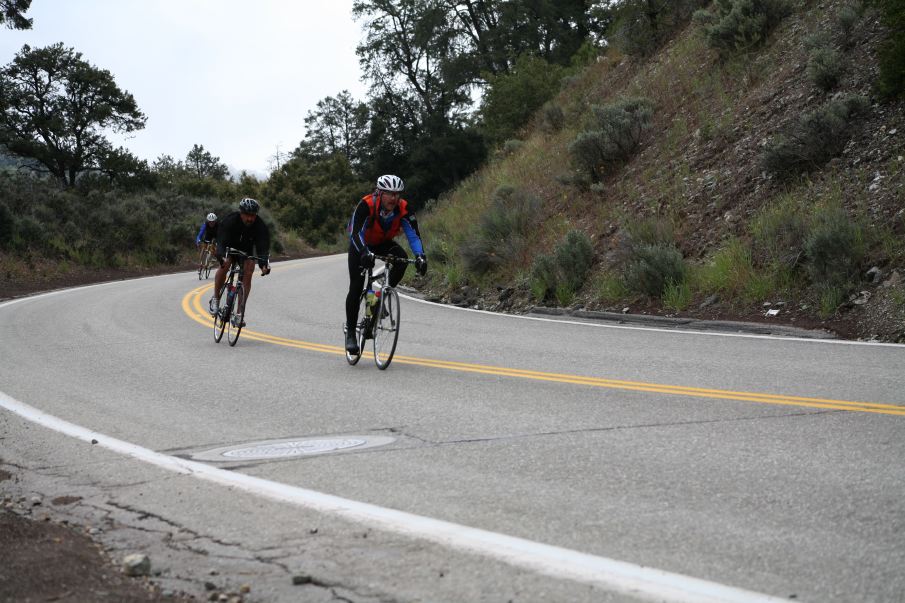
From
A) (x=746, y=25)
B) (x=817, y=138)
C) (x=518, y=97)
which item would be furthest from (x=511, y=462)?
(x=518, y=97)

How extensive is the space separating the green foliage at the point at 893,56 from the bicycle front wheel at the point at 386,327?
9577mm

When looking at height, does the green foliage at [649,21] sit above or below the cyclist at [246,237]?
above

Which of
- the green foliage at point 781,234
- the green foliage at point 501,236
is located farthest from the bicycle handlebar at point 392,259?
the green foliage at point 501,236

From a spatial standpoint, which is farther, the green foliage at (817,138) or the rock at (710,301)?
the green foliage at (817,138)

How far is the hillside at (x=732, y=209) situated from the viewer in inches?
511

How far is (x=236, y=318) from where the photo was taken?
13.6 meters

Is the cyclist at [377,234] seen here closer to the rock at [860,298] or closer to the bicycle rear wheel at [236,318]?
the bicycle rear wheel at [236,318]

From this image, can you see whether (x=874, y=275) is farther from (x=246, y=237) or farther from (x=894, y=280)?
(x=246, y=237)

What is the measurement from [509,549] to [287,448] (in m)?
2.76

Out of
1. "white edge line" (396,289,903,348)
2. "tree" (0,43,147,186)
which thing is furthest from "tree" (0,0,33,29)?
"white edge line" (396,289,903,348)

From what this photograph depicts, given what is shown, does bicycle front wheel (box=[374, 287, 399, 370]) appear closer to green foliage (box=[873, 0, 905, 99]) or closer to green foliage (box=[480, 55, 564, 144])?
green foliage (box=[873, 0, 905, 99])

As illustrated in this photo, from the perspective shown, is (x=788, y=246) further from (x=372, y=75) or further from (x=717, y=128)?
(x=372, y=75)

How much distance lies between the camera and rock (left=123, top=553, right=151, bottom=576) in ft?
13.6

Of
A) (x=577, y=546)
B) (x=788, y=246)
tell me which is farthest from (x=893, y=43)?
(x=577, y=546)
